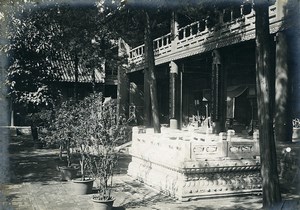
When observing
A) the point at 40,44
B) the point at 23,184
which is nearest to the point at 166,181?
the point at 23,184

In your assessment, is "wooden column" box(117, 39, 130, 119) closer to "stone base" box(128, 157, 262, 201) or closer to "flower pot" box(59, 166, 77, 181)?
"flower pot" box(59, 166, 77, 181)

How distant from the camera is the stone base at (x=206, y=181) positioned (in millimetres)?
8461

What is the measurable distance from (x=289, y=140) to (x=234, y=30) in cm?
504

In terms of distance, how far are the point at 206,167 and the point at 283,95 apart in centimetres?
440

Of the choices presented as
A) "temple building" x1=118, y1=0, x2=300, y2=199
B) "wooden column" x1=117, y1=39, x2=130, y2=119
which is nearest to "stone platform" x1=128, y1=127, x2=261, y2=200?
"temple building" x1=118, y1=0, x2=300, y2=199

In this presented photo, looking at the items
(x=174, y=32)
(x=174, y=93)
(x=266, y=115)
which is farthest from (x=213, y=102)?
(x=266, y=115)

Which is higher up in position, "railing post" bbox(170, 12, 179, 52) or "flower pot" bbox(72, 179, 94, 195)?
"railing post" bbox(170, 12, 179, 52)

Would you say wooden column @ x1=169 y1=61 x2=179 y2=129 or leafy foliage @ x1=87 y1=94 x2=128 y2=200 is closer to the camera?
leafy foliage @ x1=87 y1=94 x2=128 y2=200

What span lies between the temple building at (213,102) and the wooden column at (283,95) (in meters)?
0.03

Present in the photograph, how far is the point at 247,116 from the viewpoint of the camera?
20.3m

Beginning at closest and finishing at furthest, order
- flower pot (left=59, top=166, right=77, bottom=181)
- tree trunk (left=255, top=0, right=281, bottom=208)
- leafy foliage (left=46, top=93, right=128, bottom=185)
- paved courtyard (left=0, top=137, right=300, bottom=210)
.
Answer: tree trunk (left=255, top=0, right=281, bottom=208) → leafy foliage (left=46, top=93, right=128, bottom=185) → paved courtyard (left=0, top=137, right=300, bottom=210) → flower pot (left=59, top=166, right=77, bottom=181)

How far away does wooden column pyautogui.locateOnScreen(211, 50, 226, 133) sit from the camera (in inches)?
629

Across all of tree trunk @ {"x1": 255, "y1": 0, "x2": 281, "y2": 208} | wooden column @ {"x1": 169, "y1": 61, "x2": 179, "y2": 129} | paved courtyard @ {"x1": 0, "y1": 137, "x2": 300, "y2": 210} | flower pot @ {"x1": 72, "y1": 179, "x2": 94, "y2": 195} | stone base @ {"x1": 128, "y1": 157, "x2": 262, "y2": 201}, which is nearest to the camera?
tree trunk @ {"x1": 255, "y1": 0, "x2": 281, "y2": 208}

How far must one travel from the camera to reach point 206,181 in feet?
28.3
